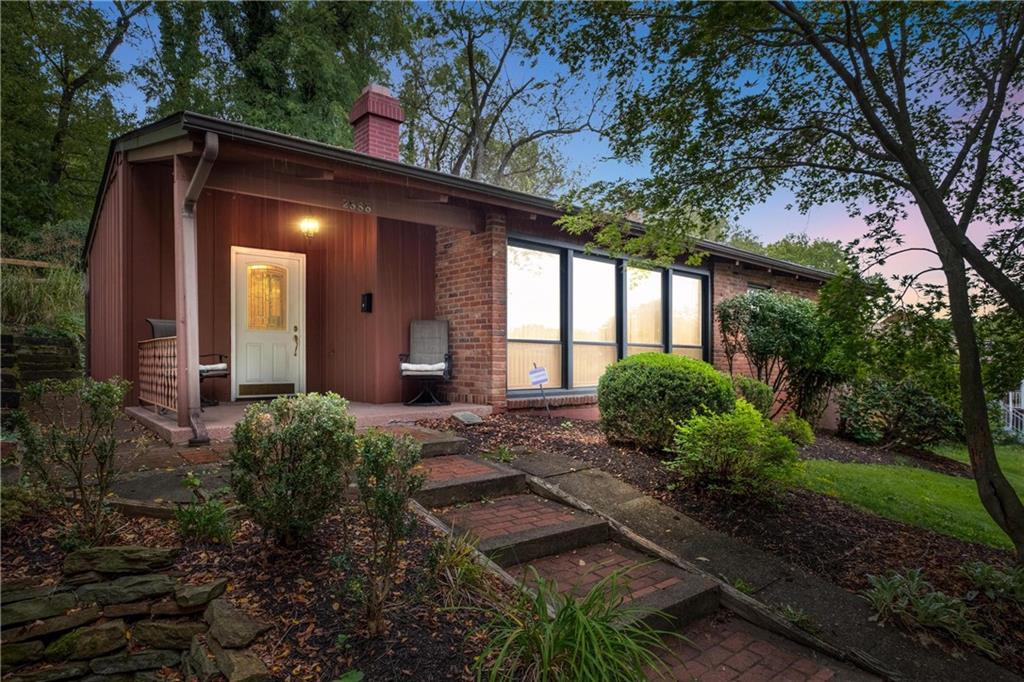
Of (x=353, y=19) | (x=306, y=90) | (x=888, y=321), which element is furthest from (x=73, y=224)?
(x=888, y=321)

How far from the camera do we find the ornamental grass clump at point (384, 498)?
2098 mm

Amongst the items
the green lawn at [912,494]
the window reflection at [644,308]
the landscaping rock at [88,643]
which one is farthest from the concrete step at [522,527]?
the window reflection at [644,308]

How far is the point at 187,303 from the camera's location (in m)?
4.32

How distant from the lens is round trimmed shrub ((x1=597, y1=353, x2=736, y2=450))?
4.79 m

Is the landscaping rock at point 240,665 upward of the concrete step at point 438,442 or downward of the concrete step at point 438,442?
downward

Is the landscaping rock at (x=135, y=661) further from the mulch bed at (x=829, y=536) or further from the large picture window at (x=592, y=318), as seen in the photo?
the large picture window at (x=592, y=318)

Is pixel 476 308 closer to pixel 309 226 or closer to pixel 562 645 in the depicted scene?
pixel 309 226

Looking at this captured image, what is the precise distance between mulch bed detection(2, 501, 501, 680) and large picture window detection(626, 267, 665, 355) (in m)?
5.92

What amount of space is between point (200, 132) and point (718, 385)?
16.1 ft

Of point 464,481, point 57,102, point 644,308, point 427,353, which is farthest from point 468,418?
point 57,102

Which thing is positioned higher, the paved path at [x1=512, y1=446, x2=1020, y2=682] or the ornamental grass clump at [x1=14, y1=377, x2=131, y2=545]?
the ornamental grass clump at [x1=14, y1=377, x2=131, y2=545]

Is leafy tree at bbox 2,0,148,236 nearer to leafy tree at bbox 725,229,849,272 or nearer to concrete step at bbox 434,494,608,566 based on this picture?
concrete step at bbox 434,494,608,566

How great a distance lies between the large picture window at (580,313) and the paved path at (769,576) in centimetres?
281

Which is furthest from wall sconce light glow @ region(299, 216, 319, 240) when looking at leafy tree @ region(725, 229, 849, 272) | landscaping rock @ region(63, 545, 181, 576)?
leafy tree @ region(725, 229, 849, 272)
